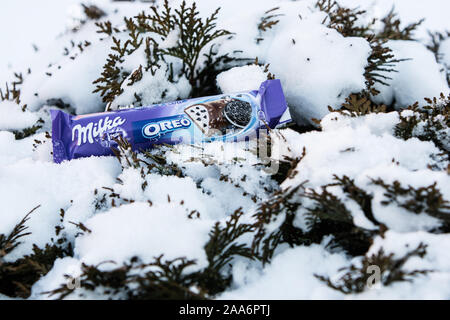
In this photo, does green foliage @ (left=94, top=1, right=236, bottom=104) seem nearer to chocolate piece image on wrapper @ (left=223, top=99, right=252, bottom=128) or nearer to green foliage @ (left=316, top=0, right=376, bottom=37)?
chocolate piece image on wrapper @ (left=223, top=99, right=252, bottom=128)

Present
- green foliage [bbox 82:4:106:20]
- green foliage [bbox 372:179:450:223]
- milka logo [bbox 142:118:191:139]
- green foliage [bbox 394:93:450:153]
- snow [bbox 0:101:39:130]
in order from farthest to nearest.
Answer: green foliage [bbox 82:4:106:20] → snow [bbox 0:101:39:130] → milka logo [bbox 142:118:191:139] → green foliage [bbox 394:93:450:153] → green foliage [bbox 372:179:450:223]

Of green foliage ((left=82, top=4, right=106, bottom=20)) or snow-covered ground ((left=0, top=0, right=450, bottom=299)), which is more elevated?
green foliage ((left=82, top=4, right=106, bottom=20))

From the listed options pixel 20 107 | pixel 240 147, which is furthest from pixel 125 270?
pixel 20 107

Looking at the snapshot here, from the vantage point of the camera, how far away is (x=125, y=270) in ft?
4.83

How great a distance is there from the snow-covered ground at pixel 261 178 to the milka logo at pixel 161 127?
0.66 ft

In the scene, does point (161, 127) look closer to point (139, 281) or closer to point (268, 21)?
point (139, 281)

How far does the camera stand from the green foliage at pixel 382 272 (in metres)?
1.33

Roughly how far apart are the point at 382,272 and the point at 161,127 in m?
1.74

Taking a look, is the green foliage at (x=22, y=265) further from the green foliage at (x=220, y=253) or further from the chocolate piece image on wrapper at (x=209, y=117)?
the chocolate piece image on wrapper at (x=209, y=117)

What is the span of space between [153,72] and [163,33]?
0.37 meters

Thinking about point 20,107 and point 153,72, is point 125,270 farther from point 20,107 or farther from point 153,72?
point 20,107

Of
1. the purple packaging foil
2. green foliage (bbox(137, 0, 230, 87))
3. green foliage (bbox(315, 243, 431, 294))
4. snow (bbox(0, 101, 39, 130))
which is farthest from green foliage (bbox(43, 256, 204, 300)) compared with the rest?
snow (bbox(0, 101, 39, 130))

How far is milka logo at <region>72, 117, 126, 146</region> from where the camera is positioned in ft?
7.80

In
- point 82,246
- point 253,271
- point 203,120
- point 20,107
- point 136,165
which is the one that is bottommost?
point 253,271
